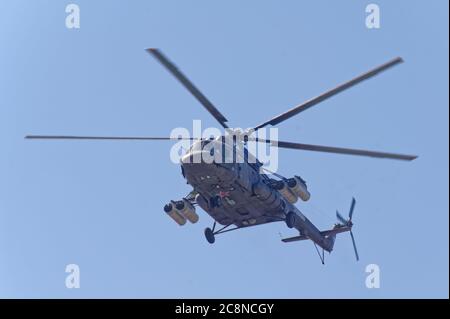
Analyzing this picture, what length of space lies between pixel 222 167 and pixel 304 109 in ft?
17.1

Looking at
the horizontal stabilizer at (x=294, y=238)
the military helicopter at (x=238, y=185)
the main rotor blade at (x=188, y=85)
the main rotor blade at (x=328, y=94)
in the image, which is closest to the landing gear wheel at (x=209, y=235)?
the military helicopter at (x=238, y=185)

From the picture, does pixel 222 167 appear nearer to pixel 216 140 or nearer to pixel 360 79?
pixel 216 140

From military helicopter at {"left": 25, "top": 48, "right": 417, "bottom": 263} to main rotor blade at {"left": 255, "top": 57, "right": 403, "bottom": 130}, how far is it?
35mm

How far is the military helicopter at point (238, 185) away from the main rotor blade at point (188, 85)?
35 mm

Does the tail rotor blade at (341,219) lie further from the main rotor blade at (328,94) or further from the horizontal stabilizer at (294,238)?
the main rotor blade at (328,94)

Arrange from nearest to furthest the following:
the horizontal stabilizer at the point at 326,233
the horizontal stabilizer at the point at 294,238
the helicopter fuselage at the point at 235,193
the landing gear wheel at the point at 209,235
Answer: the helicopter fuselage at the point at 235,193 → the landing gear wheel at the point at 209,235 → the horizontal stabilizer at the point at 294,238 → the horizontal stabilizer at the point at 326,233

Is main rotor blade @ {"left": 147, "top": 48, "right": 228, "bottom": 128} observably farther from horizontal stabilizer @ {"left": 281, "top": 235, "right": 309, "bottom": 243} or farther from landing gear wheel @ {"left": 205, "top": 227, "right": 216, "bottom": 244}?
horizontal stabilizer @ {"left": 281, "top": 235, "right": 309, "bottom": 243}

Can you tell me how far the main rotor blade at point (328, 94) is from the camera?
2839 centimetres

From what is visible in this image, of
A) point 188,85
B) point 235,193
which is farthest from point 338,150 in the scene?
point 188,85

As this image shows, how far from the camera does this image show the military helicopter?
109 ft

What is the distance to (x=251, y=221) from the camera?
130 ft

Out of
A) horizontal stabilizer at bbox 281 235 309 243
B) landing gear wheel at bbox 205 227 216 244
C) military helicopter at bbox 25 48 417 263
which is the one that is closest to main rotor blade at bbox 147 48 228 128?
military helicopter at bbox 25 48 417 263
